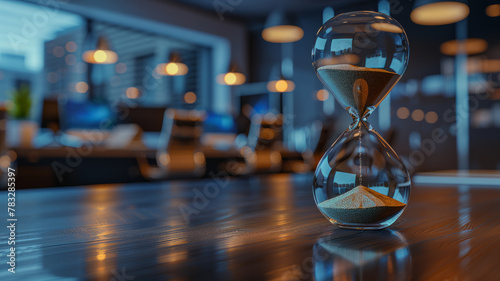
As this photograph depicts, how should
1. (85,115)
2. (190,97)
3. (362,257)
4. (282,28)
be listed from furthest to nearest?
(190,97) < (85,115) < (282,28) < (362,257)

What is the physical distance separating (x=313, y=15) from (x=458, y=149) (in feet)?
10.8

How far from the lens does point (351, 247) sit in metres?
0.33

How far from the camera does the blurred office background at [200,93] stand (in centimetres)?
384

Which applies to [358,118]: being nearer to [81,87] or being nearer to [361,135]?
[361,135]

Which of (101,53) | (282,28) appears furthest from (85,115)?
(282,28)

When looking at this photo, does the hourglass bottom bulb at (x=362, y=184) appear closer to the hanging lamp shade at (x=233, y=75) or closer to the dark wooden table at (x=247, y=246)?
the dark wooden table at (x=247, y=246)

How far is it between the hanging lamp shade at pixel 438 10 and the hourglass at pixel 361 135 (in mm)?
2549

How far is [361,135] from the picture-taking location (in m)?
0.45

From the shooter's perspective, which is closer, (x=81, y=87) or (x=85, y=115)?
(x=85, y=115)

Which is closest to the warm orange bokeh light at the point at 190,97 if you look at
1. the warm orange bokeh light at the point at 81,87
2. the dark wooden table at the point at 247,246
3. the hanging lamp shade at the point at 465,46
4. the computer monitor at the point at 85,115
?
the warm orange bokeh light at the point at 81,87

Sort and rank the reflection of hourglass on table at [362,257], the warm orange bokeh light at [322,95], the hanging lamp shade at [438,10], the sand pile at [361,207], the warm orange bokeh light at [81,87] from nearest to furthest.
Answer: the reflection of hourglass on table at [362,257] → the sand pile at [361,207] → the hanging lamp shade at [438,10] → the warm orange bokeh light at [81,87] → the warm orange bokeh light at [322,95]

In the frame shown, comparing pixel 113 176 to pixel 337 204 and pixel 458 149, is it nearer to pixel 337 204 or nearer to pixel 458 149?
pixel 337 204

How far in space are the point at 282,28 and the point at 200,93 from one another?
13.2ft

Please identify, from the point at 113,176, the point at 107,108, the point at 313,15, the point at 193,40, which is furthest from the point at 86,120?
the point at 313,15
